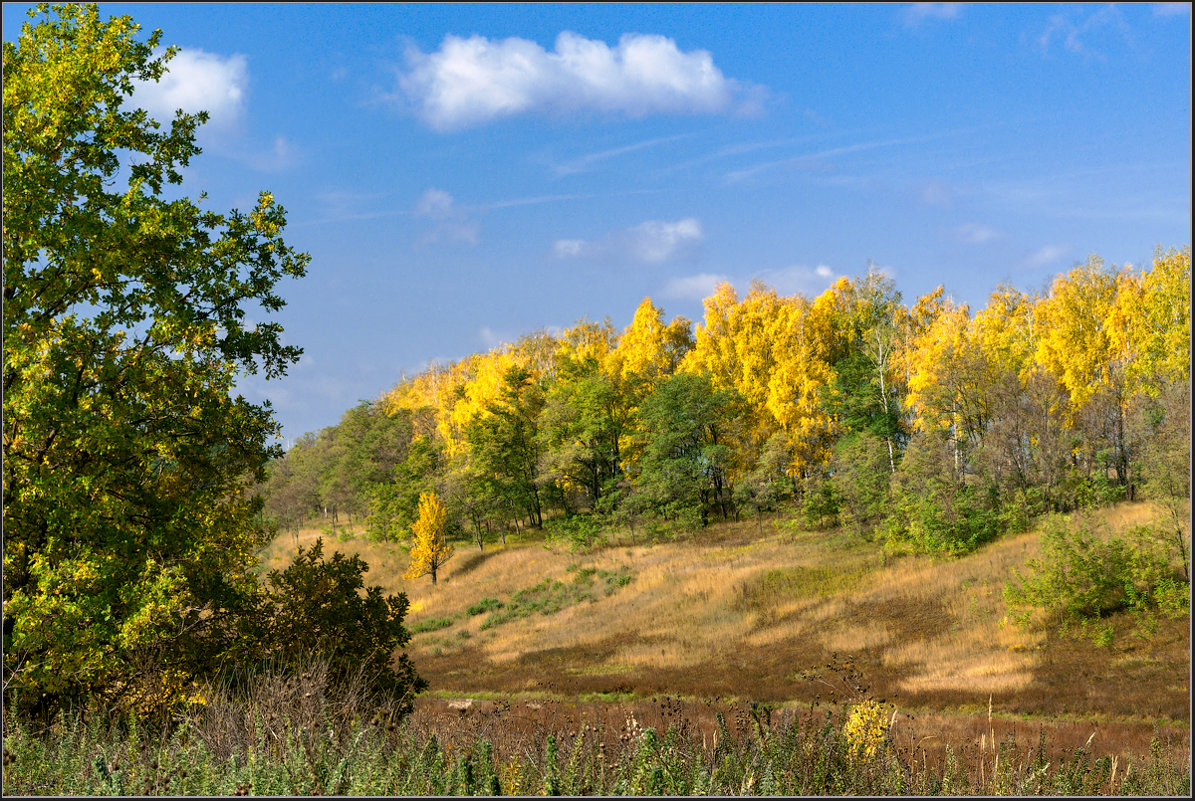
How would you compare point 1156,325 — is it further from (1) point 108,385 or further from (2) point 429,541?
(1) point 108,385

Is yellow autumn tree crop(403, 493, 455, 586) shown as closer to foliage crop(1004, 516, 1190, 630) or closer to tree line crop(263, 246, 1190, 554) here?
tree line crop(263, 246, 1190, 554)

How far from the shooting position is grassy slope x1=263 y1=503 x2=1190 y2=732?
75.3 feet

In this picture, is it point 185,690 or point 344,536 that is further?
point 344,536

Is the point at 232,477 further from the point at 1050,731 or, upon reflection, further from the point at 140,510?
the point at 1050,731

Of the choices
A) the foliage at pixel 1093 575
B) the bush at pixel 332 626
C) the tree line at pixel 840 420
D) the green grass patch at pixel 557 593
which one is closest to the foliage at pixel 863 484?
the tree line at pixel 840 420

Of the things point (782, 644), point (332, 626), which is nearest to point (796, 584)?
point (782, 644)

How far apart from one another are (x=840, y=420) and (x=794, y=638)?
19908 mm

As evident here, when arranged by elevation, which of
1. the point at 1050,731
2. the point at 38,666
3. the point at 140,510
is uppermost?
the point at 140,510

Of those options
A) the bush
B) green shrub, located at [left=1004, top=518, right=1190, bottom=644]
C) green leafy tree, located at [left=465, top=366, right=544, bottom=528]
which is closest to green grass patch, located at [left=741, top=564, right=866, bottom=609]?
green shrub, located at [left=1004, top=518, right=1190, bottom=644]

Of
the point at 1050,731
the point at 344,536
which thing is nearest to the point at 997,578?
the point at 1050,731

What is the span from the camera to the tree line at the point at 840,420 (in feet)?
124

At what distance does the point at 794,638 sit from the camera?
31859mm

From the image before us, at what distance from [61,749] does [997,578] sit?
32395 mm

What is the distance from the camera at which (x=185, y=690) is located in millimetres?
11242
